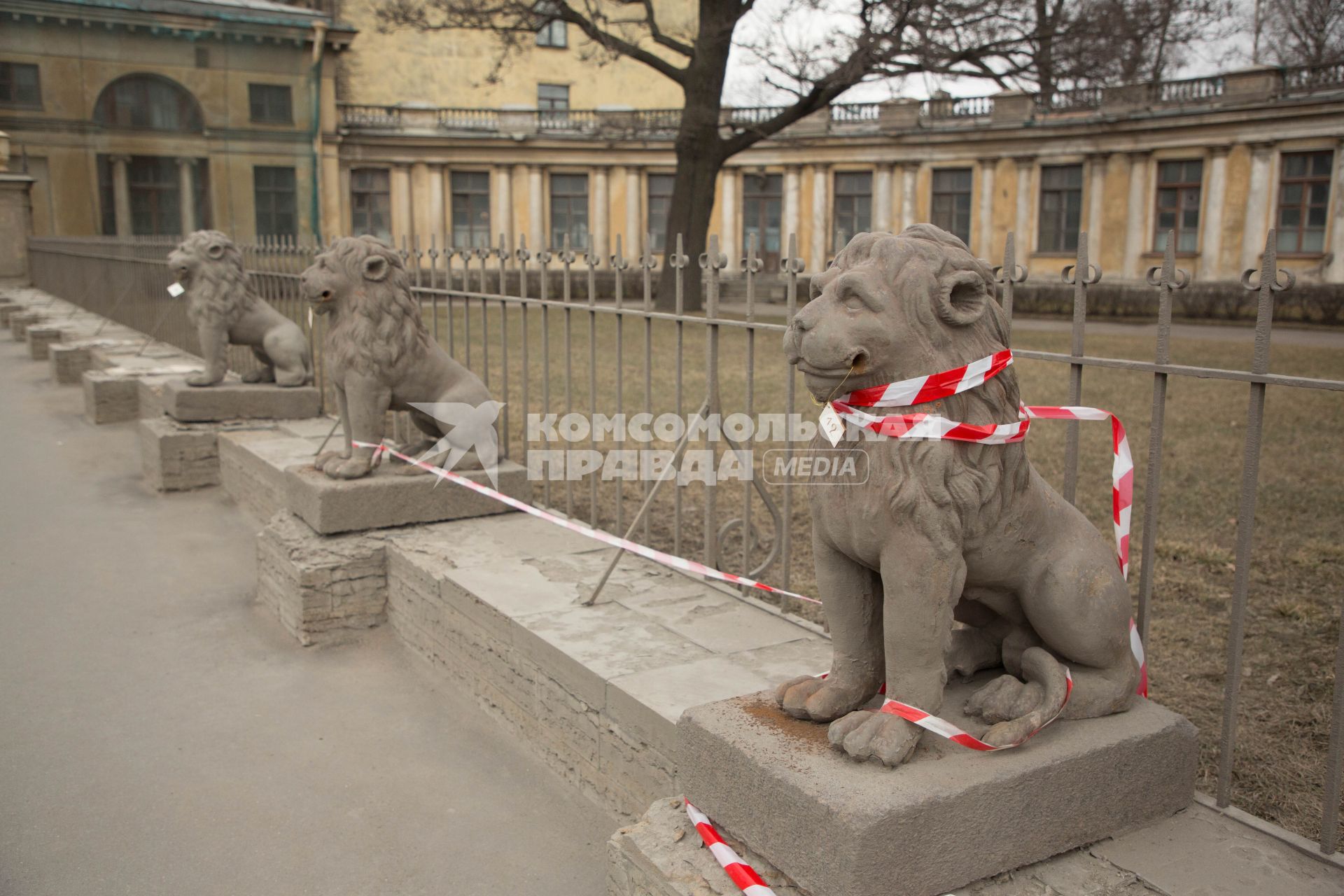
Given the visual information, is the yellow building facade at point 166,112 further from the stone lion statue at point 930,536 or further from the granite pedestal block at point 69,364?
the stone lion statue at point 930,536

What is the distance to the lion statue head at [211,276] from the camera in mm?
7715

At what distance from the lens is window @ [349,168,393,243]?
106 feet

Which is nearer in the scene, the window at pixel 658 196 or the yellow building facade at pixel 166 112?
the yellow building facade at pixel 166 112

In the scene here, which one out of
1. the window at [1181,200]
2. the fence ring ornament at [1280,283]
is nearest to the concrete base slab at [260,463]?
the fence ring ornament at [1280,283]

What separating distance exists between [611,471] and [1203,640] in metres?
4.43

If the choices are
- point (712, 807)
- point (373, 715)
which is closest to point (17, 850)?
point (373, 715)

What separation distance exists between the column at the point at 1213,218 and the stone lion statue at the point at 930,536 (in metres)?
27.6

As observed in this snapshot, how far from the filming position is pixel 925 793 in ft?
A: 6.91

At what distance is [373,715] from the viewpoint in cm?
420

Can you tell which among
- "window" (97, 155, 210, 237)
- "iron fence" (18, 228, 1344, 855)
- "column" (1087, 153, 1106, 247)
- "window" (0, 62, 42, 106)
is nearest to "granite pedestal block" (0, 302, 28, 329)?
"iron fence" (18, 228, 1344, 855)

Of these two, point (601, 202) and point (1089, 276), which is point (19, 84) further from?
point (1089, 276)

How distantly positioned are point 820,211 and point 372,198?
1387cm

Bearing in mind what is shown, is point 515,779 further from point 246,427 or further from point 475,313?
point 475,313

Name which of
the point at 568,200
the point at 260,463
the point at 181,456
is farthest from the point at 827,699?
the point at 568,200
